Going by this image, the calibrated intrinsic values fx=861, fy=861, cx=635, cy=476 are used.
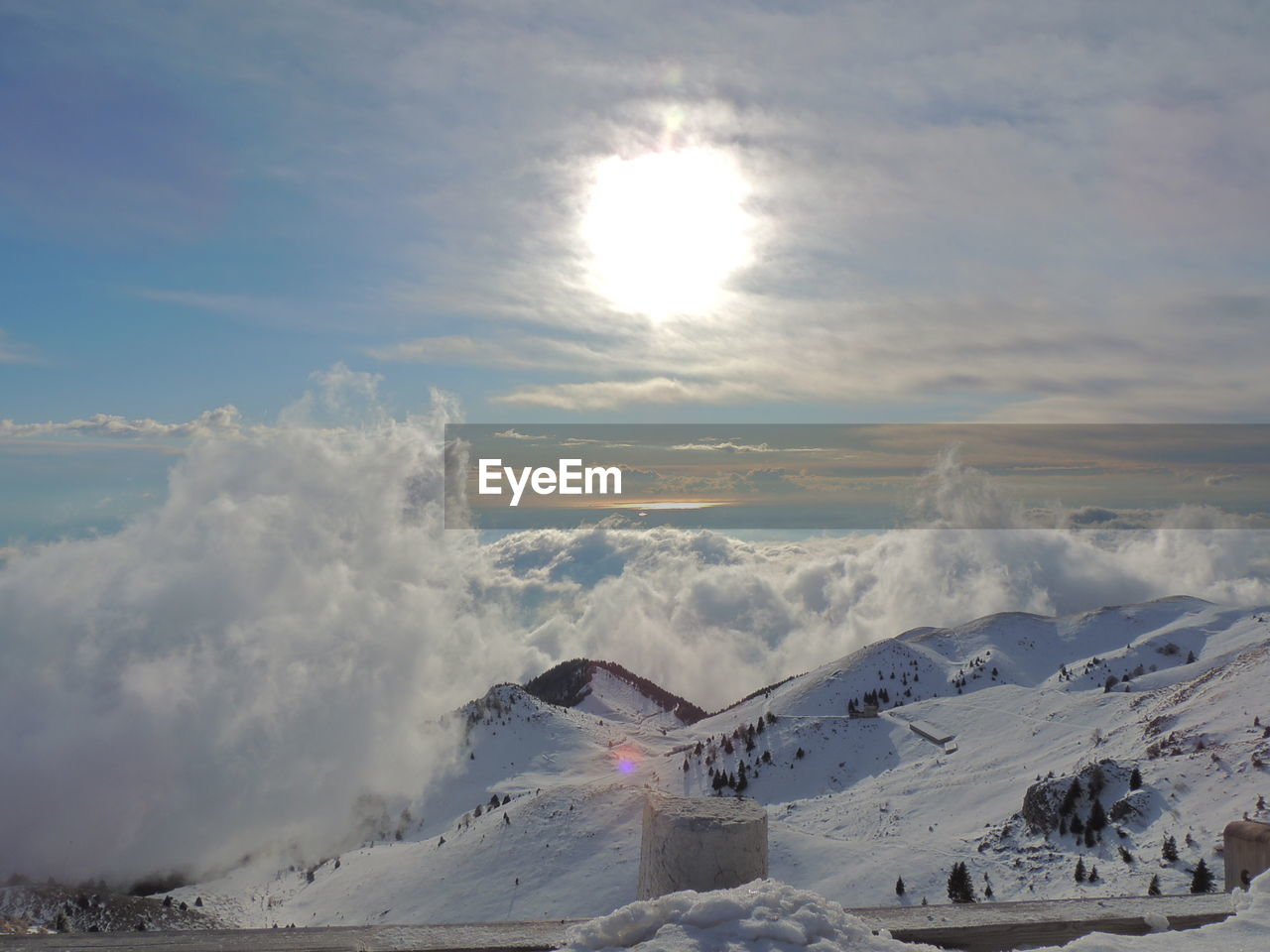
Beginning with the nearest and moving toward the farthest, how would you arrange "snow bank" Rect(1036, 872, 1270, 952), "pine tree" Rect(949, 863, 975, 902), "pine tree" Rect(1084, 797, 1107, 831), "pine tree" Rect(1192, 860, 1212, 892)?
"snow bank" Rect(1036, 872, 1270, 952)
"pine tree" Rect(1192, 860, 1212, 892)
"pine tree" Rect(949, 863, 975, 902)
"pine tree" Rect(1084, 797, 1107, 831)

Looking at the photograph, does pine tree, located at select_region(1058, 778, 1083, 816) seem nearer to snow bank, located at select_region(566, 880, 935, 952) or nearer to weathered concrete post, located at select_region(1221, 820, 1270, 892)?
weathered concrete post, located at select_region(1221, 820, 1270, 892)

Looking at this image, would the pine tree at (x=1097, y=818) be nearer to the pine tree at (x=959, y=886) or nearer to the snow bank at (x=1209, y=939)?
the pine tree at (x=959, y=886)

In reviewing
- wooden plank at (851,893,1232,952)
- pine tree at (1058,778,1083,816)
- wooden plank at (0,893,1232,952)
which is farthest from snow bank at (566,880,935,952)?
pine tree at (1058,778,1083,816)

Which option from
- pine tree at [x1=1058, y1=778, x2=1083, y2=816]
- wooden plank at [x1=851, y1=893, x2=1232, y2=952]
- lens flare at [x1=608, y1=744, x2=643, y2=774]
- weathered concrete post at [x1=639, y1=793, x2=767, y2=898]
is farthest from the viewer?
lens flare at [x1=608, y1=744, x2=643, y2=774]

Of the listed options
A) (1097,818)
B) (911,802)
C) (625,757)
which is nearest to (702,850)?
(1097,818)

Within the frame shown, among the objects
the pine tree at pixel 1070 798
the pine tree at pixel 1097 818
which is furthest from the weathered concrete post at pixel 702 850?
the pine tree at pixel 1070 798

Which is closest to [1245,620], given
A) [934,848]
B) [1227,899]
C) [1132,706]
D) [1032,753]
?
[1132,706]
